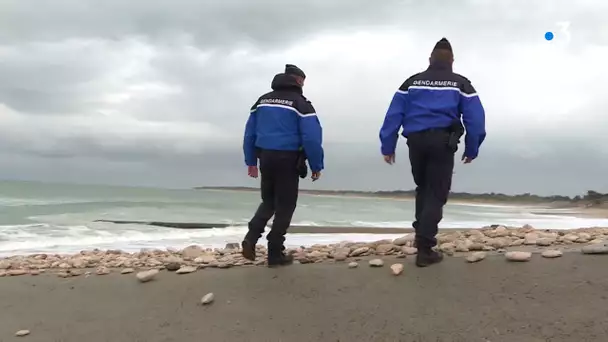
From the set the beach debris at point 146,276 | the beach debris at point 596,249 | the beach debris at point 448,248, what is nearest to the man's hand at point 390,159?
the beach debris at point 448,248

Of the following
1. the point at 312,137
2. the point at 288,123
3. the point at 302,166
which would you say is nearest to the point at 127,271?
the point at 302,166

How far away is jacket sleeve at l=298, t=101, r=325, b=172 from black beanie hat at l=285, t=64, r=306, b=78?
372 mm

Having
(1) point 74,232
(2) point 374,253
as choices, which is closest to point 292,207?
(2) point 374,253

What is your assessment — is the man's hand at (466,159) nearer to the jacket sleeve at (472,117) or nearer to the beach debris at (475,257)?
the jacket sleeve at (472,117)

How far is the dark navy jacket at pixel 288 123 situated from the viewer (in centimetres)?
590

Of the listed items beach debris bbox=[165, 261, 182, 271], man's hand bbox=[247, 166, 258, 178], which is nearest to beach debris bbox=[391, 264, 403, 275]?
man's hand bbox=[247, 166, 258, 178]

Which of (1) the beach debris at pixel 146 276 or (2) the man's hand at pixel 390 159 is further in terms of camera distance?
(1) the beach debris at pixel 146 276

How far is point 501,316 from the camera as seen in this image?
4.59m

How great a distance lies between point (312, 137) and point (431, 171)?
1.18m

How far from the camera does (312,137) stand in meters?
5.87

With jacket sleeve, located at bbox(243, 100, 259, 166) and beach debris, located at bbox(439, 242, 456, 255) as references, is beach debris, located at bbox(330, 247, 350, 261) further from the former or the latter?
jacket sleeve, located at bbox(243, 100, 259, 166)

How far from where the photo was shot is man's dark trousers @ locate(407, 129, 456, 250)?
18.2 feet

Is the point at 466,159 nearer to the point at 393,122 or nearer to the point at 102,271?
the point at 393,122

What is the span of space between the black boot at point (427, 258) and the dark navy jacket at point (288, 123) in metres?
1.28
